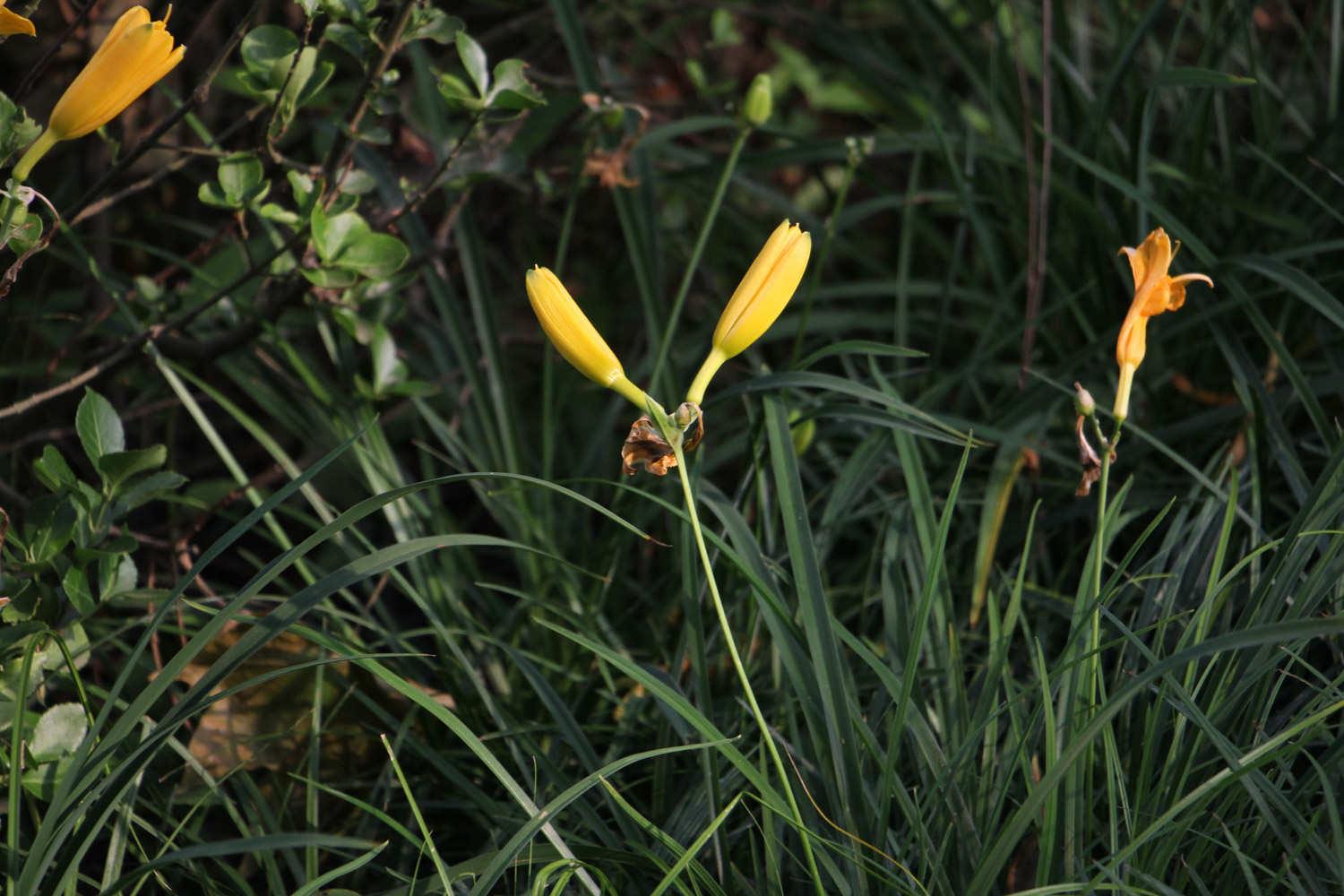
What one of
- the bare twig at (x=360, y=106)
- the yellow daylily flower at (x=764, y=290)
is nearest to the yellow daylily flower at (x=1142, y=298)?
the yellow daylily flower at (x=764, y=290)

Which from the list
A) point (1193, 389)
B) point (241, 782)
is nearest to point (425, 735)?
point (241, 782)

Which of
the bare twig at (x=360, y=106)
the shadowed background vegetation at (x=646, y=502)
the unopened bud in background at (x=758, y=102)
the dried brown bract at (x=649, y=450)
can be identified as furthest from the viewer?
the unopened bud in background at (x=758, y=102)

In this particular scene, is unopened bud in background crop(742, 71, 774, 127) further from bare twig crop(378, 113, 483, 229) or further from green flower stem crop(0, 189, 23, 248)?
green flower stem crop(0, 189, 23, 248)

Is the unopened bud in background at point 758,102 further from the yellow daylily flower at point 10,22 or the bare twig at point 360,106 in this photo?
the yellow daylily flower at point 10,22

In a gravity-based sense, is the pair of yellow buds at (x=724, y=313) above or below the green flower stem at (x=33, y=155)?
below

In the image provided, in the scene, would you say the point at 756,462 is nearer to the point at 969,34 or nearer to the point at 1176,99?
the point at 1176,99

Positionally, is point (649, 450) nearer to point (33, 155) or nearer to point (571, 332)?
point (571, 332)

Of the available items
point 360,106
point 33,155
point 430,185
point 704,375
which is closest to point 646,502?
point 430,185
